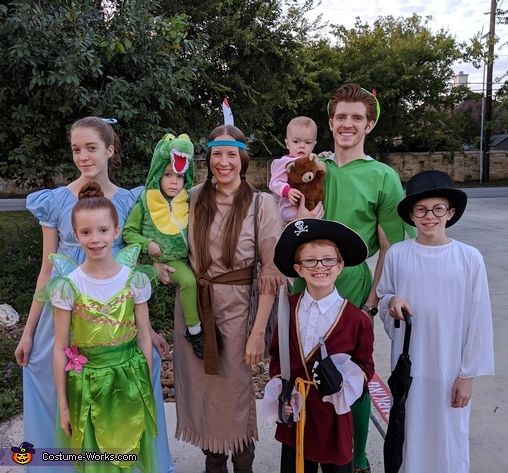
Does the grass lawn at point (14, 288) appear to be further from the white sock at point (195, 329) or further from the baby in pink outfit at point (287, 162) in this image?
the baby in pink outfit at point (287, 162)

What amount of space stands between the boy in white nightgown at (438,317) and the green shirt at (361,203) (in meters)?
0.12

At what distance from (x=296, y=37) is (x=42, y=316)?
1106cm

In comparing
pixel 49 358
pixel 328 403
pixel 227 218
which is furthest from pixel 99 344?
Result: pixel 328 403

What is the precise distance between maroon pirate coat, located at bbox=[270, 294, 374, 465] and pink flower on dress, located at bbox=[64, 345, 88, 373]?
90 centimetres

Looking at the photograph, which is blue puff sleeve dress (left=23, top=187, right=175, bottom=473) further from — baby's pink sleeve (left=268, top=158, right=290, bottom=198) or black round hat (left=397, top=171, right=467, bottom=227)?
black round hat (left=397, top=171, right=467, bottom=227)

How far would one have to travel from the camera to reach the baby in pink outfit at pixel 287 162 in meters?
2.78

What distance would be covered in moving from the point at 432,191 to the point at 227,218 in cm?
93

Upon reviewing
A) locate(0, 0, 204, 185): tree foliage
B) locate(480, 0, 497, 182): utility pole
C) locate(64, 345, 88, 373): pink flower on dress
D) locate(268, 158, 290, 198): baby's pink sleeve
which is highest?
locate(480, 0, 497, 182): utility pole

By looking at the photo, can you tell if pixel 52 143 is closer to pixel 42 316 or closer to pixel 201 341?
pixel 42 316

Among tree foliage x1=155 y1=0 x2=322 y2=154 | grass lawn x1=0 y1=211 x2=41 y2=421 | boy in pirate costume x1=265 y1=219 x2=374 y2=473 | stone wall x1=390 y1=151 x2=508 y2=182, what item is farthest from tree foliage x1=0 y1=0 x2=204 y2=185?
stone wall x1=390 y1=151 x2=508 y2=182

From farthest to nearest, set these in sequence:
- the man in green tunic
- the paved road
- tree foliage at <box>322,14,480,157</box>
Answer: tree foliage at <box>322,14,480,157</box>
the paved road
the man in green tunic

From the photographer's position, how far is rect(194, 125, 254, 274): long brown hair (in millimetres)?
2410

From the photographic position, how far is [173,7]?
1098 centimetres

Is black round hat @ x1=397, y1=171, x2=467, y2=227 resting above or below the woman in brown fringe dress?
above
